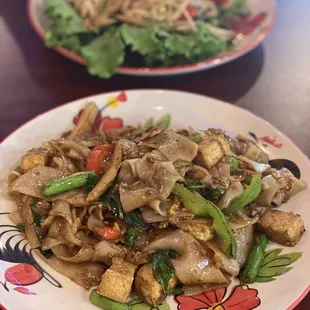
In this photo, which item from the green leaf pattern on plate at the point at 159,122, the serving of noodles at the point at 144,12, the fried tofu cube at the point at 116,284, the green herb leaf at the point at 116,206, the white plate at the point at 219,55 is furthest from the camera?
the serving of noodles at the point at 144,12

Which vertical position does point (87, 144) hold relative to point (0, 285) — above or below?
above

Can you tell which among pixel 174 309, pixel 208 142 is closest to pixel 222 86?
pixel 208 142

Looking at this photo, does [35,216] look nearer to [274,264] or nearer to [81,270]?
[81,270]

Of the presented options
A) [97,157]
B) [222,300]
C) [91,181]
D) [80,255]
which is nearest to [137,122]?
[97,157]

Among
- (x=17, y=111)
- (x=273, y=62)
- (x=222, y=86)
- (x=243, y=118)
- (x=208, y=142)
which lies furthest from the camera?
(x=273, y=62)

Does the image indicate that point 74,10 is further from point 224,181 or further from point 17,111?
point 224,181

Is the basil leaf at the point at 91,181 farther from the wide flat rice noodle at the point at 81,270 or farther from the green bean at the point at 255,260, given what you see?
the green bean at the point at 255,260

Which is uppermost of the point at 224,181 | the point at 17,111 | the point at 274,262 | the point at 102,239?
the point at 224,181

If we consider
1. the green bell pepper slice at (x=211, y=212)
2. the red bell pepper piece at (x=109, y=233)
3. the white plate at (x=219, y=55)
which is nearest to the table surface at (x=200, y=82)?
the white plate at (x=219, y=55)
